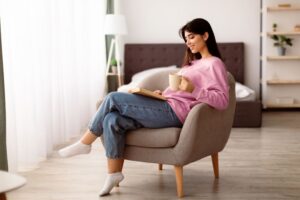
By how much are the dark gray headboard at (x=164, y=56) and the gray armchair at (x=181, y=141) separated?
11.6 ft

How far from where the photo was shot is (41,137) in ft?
13.2

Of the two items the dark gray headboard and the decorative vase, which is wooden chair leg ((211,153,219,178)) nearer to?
the dark gray headboard

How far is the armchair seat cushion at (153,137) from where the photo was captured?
2992 mm

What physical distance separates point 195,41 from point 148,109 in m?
0.54

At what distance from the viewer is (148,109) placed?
3084 millimetres

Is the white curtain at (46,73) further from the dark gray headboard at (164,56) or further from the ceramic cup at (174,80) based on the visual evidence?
the ceramic cup at (174,80)

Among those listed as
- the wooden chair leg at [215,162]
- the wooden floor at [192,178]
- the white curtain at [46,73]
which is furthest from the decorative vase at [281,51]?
the wooden chair leg at [215,162]

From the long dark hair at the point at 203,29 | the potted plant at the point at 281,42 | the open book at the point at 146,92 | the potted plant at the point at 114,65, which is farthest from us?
the potted plant at the point at 281,42

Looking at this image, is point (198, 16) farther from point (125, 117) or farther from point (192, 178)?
point (125, 117)

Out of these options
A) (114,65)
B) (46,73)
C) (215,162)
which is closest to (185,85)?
(215,162)


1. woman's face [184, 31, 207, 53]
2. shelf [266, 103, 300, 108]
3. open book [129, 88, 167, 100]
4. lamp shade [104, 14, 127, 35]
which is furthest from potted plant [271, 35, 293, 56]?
open book [129, 88, 167, 100]

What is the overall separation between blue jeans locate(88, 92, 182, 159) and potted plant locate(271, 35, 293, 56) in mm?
3911

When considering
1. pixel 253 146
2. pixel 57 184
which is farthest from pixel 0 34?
pixel 253 146

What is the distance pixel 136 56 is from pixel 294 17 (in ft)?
7.08
